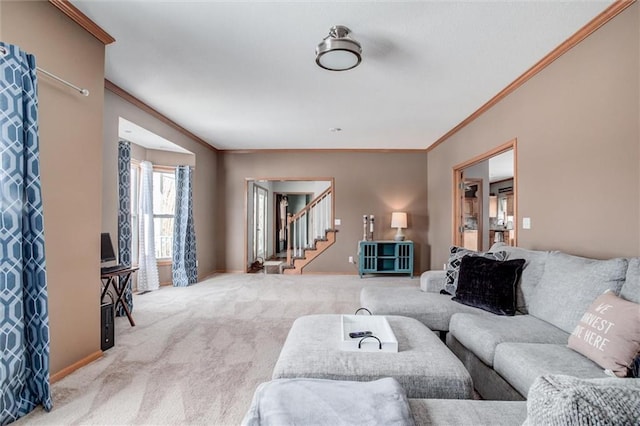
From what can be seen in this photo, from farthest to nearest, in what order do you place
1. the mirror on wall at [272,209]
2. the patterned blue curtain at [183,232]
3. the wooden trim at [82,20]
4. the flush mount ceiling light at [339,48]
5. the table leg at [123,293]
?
the mirror on wall at [272,209]
the patterned blue curtain at [183,232]
the table leg at [123,293]
the flush mount ceiling light at [339,48]
the wooden trim at [82,20]

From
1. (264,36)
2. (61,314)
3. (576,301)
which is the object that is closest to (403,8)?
(264,36)

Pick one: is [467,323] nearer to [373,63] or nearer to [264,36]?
[373,63]

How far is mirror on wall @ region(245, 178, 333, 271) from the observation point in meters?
8.09

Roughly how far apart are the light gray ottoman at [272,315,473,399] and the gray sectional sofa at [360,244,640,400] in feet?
1.16

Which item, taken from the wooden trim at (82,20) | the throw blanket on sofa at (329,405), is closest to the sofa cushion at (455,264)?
the throw blanket on sofa at (329,405)

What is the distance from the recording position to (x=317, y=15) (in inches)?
92.1

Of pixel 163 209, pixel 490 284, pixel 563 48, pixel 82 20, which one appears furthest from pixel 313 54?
pixel 163 209

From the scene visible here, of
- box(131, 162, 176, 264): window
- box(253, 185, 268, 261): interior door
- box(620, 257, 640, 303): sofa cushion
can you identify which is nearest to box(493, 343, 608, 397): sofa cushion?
box(620, 257, 640, 303): sofa cushion

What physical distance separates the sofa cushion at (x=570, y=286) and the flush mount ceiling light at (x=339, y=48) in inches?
86.0

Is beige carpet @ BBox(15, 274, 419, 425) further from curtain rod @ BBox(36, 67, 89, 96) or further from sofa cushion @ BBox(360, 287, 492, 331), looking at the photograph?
curtain rod @ BBox(36, 67, 89, 96)

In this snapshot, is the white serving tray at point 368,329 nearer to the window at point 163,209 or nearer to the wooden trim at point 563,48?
the wooden trim at point 563,48

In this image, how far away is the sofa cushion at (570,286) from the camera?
1893mm

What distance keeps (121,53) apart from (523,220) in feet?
14.0

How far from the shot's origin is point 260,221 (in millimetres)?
9062
